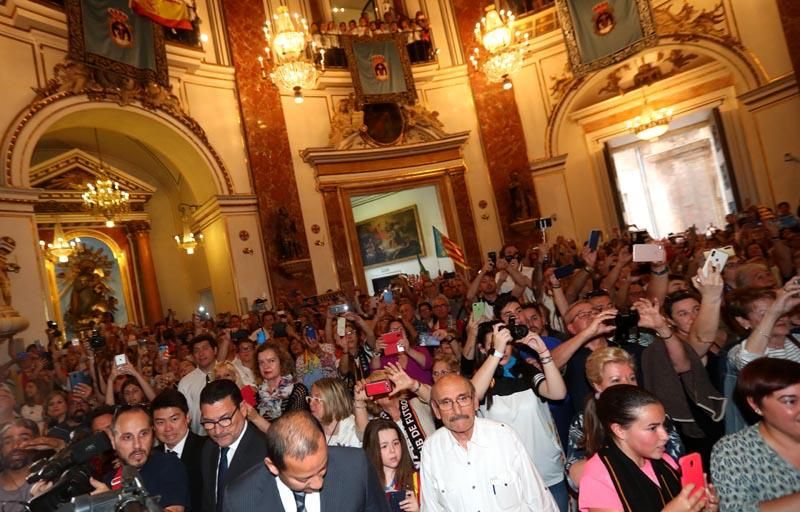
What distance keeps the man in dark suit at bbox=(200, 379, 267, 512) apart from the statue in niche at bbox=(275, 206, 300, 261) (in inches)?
368

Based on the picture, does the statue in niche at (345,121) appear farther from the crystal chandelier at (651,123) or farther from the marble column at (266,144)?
the crystal chandelier at (651,123)

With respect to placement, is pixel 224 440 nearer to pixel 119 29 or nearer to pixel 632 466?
pixel 632 466

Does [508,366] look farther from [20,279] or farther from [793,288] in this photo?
[20,279]

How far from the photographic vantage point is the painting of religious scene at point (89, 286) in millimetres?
14234

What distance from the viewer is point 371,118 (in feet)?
47.3

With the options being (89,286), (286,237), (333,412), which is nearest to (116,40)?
(286,237)

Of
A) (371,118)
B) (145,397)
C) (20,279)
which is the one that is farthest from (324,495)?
(371,118)

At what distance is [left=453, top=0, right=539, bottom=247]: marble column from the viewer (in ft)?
47.7

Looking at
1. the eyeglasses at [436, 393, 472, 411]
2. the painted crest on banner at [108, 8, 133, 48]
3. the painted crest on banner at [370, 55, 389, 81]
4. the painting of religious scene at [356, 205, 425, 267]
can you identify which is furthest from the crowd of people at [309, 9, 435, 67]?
the eyeglasses at [436, 393, 472, 411]

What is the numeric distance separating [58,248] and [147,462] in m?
11.9

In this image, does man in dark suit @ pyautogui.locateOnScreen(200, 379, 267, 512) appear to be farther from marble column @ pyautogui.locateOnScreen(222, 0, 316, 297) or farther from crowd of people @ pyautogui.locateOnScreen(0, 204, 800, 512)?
marble column @ pyautogui.locateOnScreen(222, 0, 316, 297)

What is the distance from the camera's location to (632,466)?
240cm

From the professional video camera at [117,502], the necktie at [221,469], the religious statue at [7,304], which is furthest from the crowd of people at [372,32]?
the professional video camera at [117,502]

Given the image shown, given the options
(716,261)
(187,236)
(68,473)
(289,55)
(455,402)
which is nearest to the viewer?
(68,473)
